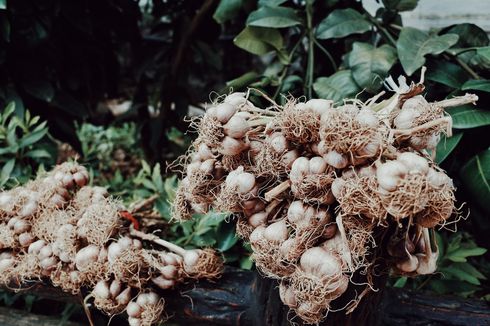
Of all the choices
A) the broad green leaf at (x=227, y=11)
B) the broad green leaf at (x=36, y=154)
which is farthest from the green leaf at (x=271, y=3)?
the broad green leaf at (x=36, y=154)

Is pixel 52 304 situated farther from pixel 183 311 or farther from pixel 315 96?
pixel 315 96

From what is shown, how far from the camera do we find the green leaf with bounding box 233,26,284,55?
1290 mm

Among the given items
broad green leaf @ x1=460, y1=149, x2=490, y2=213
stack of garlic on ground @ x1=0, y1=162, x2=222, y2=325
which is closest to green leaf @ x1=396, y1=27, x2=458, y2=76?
broad green leaf @ x1=460, y1=149, x2=490, y2=213

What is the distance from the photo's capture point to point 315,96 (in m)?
1.33

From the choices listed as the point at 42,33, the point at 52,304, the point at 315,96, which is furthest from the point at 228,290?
the point at 42,33

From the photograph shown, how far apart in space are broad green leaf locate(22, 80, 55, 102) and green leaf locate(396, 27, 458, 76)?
4.01 ft

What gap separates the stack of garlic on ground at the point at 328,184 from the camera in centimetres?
60

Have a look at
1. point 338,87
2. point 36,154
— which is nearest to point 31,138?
point 36,154

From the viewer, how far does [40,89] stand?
177 cm

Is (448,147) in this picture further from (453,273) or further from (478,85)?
(453,273)

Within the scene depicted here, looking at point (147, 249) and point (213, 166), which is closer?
point (213, 166)

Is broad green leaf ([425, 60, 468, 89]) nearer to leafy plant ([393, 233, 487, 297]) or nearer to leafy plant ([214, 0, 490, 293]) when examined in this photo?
leafy plant ([214, 0, 490, 293])

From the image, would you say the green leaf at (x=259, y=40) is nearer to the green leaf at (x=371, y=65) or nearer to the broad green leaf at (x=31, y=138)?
the green leaf at (x=371, y=65)

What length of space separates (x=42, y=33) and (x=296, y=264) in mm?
1508
